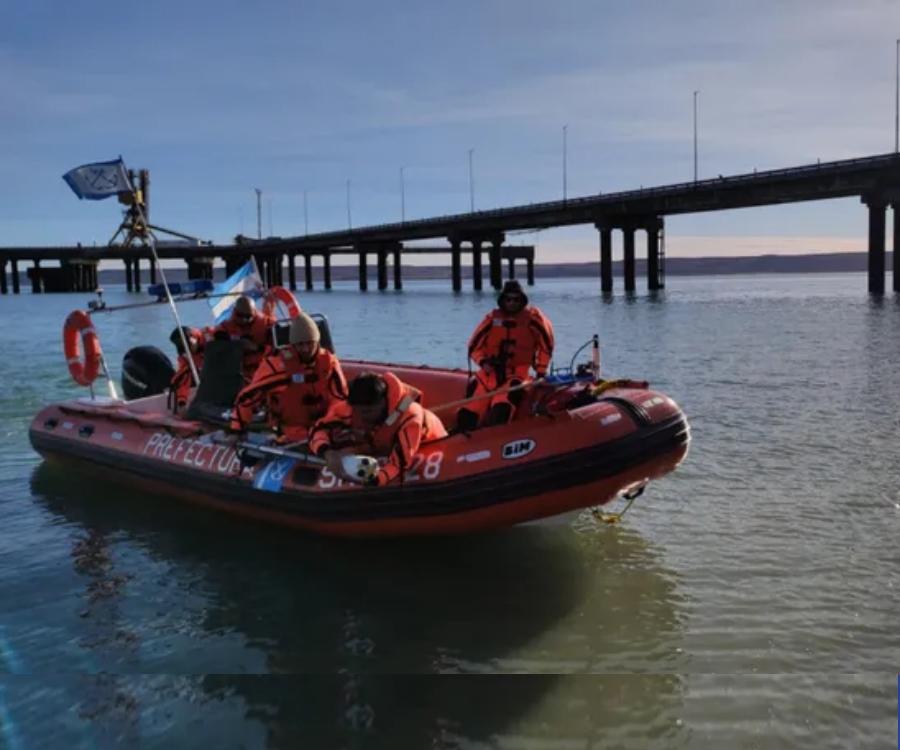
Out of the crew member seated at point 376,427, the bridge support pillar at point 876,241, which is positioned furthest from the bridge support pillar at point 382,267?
the crew member seated at point 376,427

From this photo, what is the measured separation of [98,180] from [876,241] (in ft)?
119

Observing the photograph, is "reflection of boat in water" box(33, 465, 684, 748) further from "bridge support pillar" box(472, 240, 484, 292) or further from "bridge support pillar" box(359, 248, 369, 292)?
"bridge support pillar" box(359, 248, 369, 292)

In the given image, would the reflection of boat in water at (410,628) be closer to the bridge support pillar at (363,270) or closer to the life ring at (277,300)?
the life ring at (277,300)

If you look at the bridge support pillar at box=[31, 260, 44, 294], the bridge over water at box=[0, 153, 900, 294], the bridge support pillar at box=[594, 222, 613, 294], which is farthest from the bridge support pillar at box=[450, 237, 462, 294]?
the bridge support pillar at box=[31, 260, 44, 294]

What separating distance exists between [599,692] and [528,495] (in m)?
1.46

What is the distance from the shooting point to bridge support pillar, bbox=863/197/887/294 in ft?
124

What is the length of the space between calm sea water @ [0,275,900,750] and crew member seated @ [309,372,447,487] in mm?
763

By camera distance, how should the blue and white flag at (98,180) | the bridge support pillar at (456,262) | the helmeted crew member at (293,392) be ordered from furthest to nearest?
the bridge support pillar at (456,262), the blue and white flag at (98,180), the helmeted crew member at (293,392)

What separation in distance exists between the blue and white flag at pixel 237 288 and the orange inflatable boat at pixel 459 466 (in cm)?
180

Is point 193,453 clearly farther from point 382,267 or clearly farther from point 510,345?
point 382,267

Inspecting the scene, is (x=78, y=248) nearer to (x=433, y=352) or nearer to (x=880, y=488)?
(x=433, y=352)

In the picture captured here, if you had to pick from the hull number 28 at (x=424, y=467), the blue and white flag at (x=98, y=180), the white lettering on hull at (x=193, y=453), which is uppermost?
the blue and white flag at (x=98, y=180)

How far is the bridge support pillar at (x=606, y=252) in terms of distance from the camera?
5112 centimetres

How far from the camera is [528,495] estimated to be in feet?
18.1
